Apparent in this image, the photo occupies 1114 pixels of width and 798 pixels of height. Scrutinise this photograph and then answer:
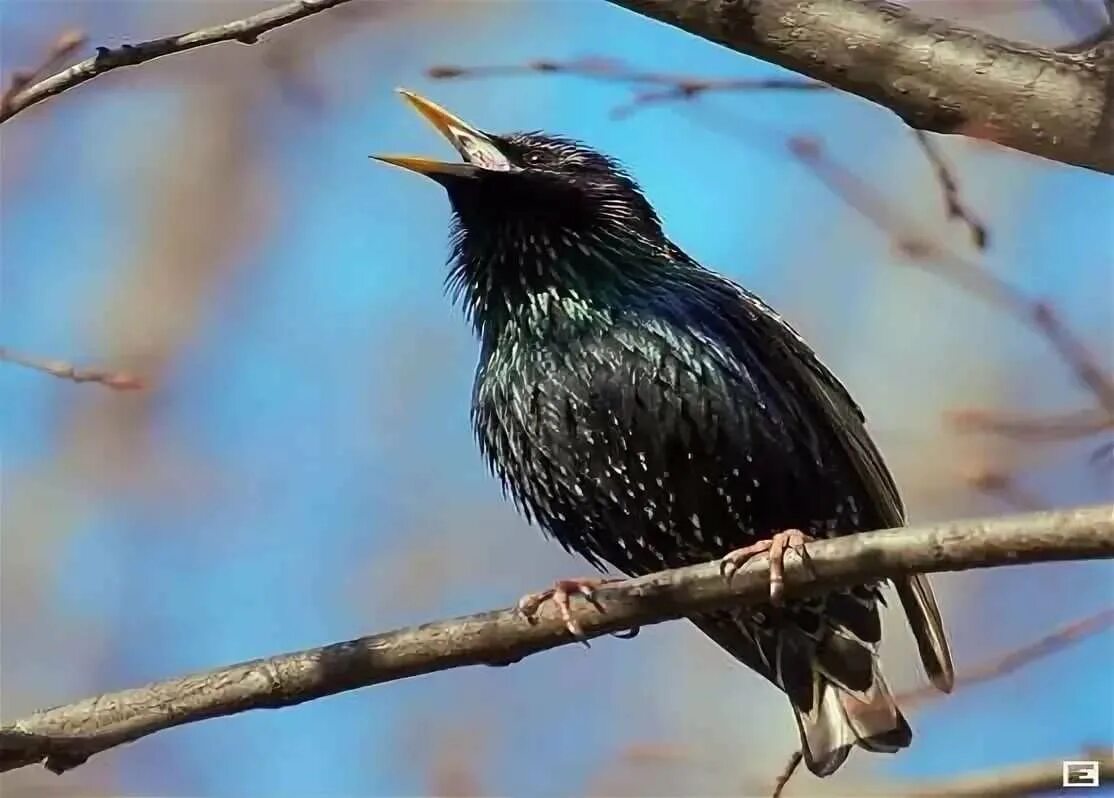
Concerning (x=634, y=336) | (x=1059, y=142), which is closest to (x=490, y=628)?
(x=634, y=336)

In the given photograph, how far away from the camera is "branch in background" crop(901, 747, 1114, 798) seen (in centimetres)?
247

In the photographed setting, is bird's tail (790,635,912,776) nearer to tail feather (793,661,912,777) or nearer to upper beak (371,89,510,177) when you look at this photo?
tail feather (793,661,912,777)

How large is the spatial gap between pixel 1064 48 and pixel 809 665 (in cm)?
162

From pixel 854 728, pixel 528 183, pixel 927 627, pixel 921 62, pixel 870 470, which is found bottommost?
pixel 854 728

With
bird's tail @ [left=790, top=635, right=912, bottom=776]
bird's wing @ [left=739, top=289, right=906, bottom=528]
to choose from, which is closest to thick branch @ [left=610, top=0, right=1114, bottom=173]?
bird's wing @ [left=739, top=289, right=906, bottom=528]

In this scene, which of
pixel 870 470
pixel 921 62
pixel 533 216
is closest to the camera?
pixel 921 62

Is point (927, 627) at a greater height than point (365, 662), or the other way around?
point (365, 662)

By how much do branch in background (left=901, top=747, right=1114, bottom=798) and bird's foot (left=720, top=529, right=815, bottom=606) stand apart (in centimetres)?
43

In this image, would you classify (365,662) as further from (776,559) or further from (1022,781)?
(1022,781)

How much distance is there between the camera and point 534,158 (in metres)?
3.65

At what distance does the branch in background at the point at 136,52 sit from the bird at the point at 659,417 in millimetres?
1130

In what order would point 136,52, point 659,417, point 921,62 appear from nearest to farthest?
point 136,52
point 921,62
point 659,417

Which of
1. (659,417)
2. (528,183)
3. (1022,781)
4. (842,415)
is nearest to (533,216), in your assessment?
(528,183)

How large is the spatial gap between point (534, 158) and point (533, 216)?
0.60ft
